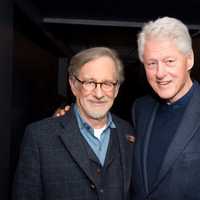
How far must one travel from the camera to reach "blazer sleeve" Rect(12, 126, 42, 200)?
5.60 feet

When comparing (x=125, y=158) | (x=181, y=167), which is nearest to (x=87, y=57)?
(x=125, y=158)

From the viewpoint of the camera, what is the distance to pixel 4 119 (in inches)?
101

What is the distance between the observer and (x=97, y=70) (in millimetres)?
1750

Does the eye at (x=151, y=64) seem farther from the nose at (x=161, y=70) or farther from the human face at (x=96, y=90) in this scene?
the human face at (x=96, y=90)

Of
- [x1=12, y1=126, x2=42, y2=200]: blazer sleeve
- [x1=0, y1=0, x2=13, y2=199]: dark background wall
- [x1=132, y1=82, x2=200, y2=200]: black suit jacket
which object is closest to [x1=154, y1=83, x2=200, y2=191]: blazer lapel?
[x1=132, y1=82, x2=200, y2=200]: black suit jacket

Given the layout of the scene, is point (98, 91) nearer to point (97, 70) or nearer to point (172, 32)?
point (97, 70)

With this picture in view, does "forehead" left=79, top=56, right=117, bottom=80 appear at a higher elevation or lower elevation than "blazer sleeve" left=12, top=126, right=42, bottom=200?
higher

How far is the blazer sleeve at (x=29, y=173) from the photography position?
67.2 inches

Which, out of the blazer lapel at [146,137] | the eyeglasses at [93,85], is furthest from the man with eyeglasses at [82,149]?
the blazer lapel at [146,137]

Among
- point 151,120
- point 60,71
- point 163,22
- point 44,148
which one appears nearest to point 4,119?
point 44,148

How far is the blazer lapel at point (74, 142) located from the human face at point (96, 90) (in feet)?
0.28

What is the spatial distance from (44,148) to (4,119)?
0.94 metres

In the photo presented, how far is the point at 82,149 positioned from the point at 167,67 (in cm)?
52

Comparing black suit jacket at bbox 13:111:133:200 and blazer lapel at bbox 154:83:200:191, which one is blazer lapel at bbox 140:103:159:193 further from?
black suit jacket at bbox 13:111:133:200
